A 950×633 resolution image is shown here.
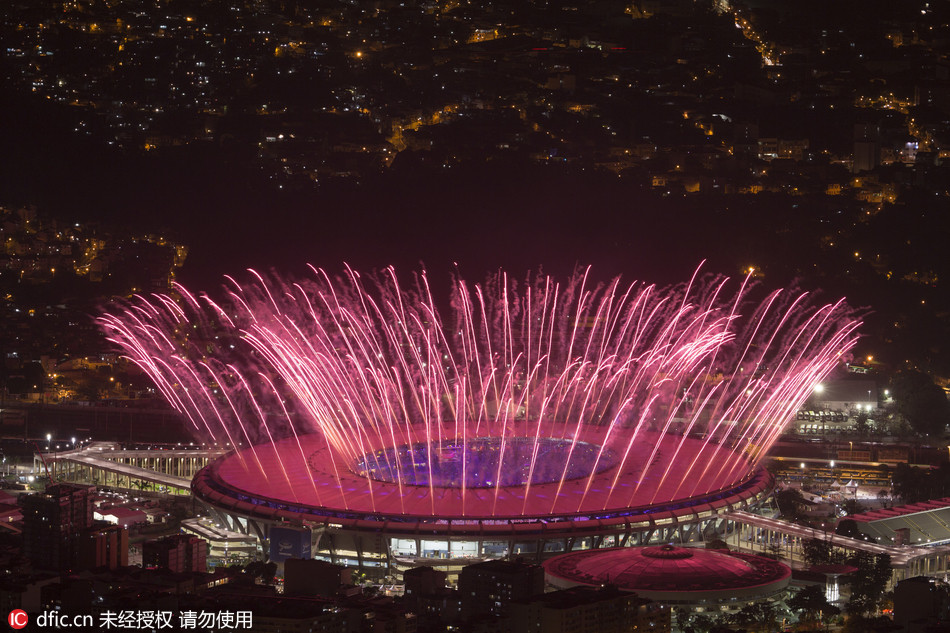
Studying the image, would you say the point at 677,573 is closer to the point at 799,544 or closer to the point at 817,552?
the point at 817,552

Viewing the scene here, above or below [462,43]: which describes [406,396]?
below

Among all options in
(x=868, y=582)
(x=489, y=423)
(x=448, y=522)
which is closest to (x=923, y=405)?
(x=489, y=423)

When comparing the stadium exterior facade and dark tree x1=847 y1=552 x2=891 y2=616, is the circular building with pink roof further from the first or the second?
dark tree x1=847 y1=552 x2=891 y2=616

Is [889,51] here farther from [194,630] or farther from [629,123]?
[194,630]

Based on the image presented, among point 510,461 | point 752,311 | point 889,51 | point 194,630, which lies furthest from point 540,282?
point 194,630

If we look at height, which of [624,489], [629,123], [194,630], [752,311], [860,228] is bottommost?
[194,630]

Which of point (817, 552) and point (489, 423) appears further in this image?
point (489, 423)

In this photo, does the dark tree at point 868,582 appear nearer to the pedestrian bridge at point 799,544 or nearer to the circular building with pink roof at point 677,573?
the pedestrian bridge at point 799,544
